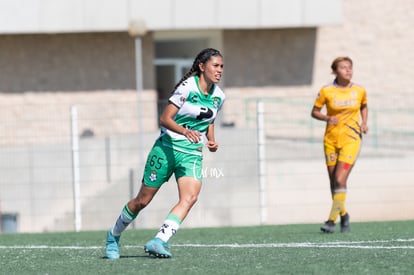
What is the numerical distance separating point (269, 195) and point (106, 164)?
2.75m

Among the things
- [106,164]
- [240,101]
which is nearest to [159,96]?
[240,101]

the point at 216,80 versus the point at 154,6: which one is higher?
the point at 154,6

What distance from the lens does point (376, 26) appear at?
29438mm

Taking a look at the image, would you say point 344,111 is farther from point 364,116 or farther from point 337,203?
point 337,203

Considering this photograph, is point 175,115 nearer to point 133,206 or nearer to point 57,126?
point 133,206

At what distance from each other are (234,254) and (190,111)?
4.52 feet

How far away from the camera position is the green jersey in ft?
34.3

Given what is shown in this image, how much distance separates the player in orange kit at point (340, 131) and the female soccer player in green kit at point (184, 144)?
3578 millimetres

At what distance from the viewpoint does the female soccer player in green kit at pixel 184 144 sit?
10.4 metres

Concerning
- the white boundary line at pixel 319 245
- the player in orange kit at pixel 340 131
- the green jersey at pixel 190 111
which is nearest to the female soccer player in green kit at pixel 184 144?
the green jersey at pixel 190 111

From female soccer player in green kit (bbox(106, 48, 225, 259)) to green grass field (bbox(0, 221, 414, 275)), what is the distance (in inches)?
13.6

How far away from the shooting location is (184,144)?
1051cm

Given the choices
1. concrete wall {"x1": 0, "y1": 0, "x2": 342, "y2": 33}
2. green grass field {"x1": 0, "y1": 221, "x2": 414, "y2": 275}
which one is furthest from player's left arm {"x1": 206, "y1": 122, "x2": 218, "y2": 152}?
concrete wall {"x1": 0, "y1": 0, "x2": 342, "y2": 33}

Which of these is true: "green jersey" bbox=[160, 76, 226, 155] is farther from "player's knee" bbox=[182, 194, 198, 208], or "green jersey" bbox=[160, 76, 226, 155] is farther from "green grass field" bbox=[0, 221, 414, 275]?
"green grass field" bbox=[0, 221, 414, 275]
